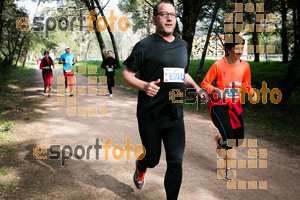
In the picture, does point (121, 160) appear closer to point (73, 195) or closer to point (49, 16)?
point (73, 195)

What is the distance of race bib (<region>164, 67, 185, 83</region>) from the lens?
2.72 meters

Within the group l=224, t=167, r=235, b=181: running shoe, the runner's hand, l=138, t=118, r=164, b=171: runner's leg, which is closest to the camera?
the runner's hand

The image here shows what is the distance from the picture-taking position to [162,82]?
2754 millimetres

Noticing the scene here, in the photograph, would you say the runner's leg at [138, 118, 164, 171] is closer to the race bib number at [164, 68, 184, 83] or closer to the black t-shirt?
the black t-shirt

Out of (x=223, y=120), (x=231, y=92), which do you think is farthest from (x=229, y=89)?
(x=223, y=120)

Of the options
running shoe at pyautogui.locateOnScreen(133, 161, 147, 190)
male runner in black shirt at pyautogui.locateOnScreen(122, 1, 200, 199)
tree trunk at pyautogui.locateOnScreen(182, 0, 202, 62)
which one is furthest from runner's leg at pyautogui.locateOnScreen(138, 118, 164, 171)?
tree trunk at pyautogui.locateOnScreen(182, 0, 202, 62)

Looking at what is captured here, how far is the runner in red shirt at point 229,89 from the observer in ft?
12.8

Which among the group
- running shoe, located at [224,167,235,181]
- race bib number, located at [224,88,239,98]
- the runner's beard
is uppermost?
the runner's beard

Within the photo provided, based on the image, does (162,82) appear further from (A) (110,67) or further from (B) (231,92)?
(A) (110,67)

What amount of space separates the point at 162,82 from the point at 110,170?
235cm

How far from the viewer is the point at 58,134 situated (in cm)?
635

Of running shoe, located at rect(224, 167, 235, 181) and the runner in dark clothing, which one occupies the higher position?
the runner in dark clothing

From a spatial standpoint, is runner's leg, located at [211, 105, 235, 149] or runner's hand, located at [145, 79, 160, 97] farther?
runner's leg, located at [211, 105, 235, 149]

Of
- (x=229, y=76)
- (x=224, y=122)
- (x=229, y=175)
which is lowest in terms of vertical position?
(x=229, y=175)
